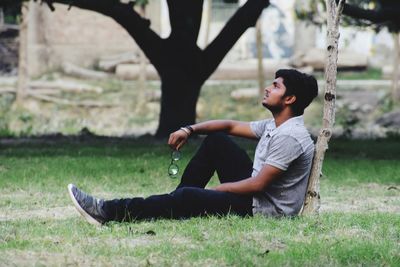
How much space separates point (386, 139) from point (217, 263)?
514 inches

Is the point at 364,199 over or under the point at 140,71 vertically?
over

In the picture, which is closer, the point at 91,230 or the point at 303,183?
the point at 91,230

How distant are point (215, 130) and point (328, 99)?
3.00 ft

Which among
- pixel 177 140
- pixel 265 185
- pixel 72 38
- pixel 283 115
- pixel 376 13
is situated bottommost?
pixel 72 38

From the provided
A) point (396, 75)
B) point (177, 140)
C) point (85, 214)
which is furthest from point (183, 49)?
point (396, 75)

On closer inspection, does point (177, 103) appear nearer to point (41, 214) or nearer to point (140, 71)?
point (41, 214)

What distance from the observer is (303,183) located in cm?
773

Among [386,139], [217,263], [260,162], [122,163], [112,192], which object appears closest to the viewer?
[217,263]

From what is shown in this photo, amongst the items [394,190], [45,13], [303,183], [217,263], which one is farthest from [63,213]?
[45,13]

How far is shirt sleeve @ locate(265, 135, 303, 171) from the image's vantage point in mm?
7406

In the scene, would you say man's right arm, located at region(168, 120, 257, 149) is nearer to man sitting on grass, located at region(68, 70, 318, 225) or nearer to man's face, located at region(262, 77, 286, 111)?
man sitting on grass, located at region(68, 70, 318, 225)

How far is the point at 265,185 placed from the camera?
Answer: 743cm

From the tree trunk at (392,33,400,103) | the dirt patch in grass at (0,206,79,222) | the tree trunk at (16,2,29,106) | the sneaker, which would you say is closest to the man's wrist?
the sneaker

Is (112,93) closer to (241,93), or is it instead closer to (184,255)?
(241,93)
